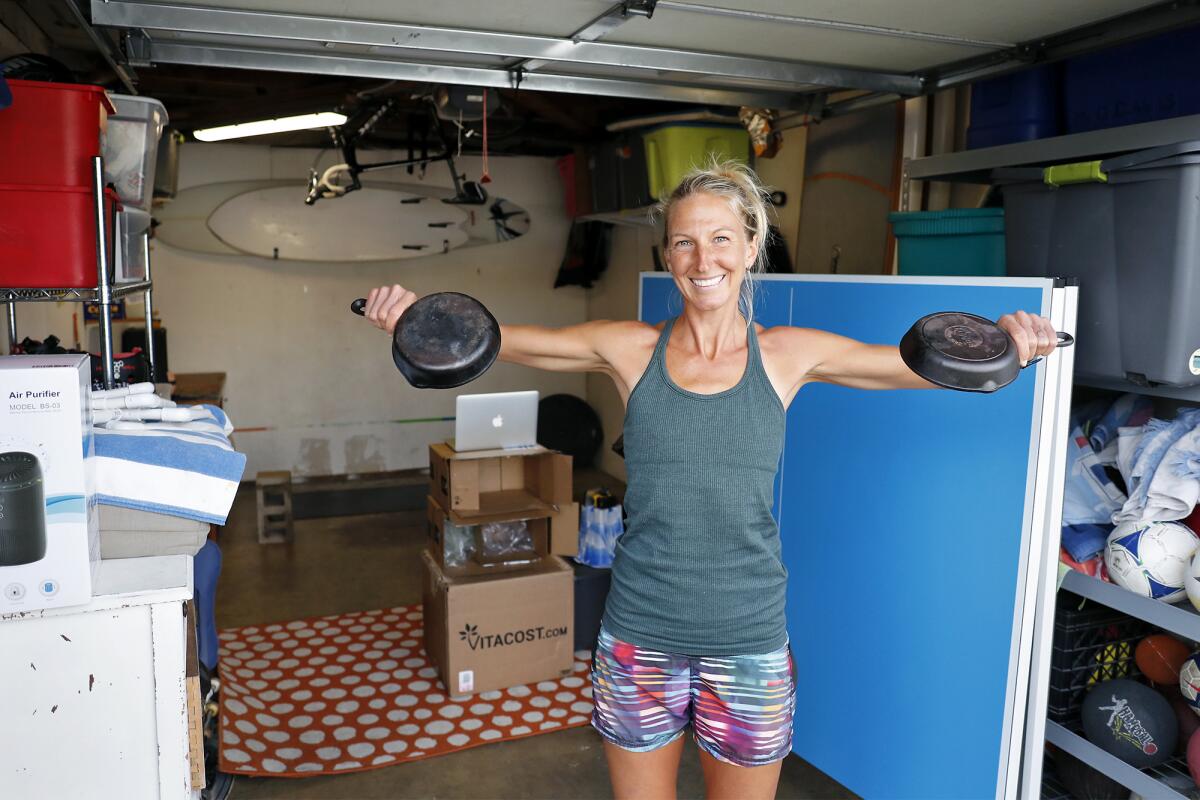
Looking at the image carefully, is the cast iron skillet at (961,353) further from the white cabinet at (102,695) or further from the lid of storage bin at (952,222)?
the white cabinet at (102,695)

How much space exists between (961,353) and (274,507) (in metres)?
5.25

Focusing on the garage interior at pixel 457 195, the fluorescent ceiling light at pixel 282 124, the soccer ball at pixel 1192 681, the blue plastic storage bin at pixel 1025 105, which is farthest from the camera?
the fluorescent ceiling light at pixel 282 124

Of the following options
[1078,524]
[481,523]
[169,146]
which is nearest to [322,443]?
[169,146]

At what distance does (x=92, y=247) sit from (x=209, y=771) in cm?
172

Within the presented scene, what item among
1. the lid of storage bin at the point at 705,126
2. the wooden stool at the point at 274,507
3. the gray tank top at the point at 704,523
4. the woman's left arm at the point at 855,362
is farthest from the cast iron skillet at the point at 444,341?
the wooden stool at the point at 274,507

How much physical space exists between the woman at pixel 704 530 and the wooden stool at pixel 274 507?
4.57m

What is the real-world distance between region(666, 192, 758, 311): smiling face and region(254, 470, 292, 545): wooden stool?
190 inches

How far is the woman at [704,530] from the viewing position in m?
1.79

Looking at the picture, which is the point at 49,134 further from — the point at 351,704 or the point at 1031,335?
the point at 351,704

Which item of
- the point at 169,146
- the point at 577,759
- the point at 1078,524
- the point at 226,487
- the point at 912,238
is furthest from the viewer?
the point at 169,146

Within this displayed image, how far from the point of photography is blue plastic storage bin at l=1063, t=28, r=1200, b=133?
2.46m

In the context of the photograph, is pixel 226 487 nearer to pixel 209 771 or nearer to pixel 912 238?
pixel 209 771

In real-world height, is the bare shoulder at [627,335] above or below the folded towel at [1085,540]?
above

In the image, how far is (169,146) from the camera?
4793mm
